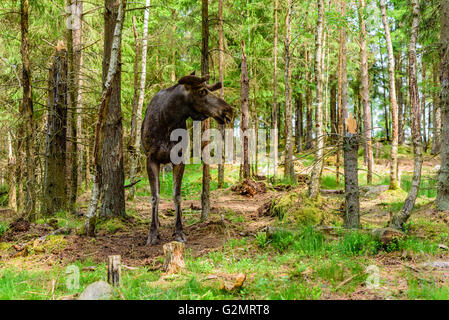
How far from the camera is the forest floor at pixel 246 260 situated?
374cm

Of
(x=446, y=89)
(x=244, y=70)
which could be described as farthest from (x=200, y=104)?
(x=244, y=70)

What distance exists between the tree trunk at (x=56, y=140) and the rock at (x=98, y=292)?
241 inches

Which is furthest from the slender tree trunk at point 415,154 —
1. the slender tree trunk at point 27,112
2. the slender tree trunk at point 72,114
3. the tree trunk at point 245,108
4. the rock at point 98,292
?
the tree trunk at point 245,108

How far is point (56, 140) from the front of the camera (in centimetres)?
883

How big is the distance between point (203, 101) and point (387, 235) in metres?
3.76

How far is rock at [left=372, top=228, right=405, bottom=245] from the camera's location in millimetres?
5242

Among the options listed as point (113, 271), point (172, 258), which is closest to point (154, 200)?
point (172, 258)

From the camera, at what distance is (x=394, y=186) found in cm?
1328

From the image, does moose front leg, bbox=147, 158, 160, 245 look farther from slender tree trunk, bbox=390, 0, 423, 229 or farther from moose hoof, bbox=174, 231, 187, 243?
slender tree trunk, bbox=390, 0, 423, 229

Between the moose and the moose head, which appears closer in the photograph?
the moose head

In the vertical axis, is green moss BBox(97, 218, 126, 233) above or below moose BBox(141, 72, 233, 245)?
below

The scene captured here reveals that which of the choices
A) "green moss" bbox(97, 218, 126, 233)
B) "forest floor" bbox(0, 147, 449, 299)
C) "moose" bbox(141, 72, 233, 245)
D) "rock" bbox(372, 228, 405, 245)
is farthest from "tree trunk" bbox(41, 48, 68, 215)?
"rock" bbox(372, 228, 405, 245)

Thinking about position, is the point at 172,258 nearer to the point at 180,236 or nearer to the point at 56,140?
the point at 180,236

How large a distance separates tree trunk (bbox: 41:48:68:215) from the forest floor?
0.85 metres
